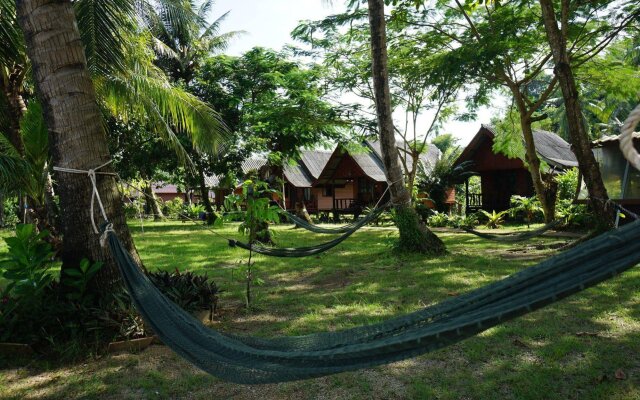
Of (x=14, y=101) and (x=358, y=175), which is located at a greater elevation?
(x=14, y=101)

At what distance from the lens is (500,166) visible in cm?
1501

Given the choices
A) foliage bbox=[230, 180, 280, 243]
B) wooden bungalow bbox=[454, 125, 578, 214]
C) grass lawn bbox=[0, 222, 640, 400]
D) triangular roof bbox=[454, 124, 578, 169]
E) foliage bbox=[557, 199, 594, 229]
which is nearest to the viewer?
grass lawn bbox=[0, 222, 640, 400]

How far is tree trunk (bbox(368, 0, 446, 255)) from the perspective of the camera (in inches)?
247

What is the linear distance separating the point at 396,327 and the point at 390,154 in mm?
4837

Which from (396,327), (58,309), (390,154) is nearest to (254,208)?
(58,309)

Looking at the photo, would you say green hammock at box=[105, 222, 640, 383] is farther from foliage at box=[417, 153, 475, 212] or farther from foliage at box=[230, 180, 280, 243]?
foliage at box=[417, 153, 475, 212]

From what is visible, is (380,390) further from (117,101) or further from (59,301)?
(117,101)

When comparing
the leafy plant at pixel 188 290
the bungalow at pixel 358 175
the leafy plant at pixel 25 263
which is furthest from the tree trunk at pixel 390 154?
the bungalow at pixel 358 175

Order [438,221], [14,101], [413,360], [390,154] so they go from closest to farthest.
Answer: [413,360], [390,154], [14,101], [438,221]

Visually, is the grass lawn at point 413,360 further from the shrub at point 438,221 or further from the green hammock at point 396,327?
the shrub at point 438,221

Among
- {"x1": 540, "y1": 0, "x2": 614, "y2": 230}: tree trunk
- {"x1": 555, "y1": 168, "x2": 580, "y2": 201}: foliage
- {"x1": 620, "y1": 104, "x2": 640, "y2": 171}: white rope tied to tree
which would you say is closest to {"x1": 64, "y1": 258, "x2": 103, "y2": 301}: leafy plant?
{"x1": 620, "y1": 104, "x2": 640, "y2": 171}: white rope tied to tree

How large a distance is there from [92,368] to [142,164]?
12.3 meters

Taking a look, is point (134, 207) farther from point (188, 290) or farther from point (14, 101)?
point (188, 290)

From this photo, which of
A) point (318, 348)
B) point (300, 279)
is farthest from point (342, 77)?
point (318, 348)
